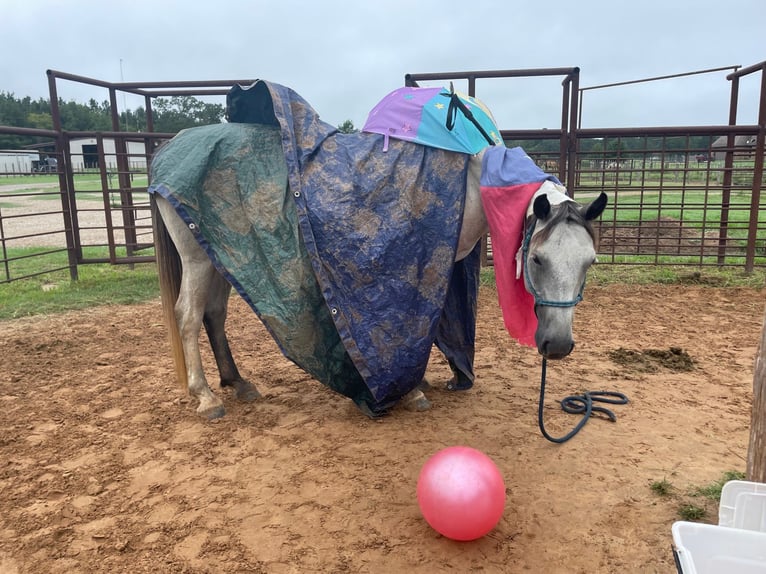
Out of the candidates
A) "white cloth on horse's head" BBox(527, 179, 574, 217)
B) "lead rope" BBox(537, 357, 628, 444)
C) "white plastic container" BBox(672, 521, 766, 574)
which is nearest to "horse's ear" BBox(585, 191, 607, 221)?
"white cloth on horse's head" BBox(527, 179, 574, 217)

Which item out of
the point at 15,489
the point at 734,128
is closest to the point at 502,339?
the point at 15,489

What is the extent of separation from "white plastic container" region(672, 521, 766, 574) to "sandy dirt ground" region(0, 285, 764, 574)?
0.50m

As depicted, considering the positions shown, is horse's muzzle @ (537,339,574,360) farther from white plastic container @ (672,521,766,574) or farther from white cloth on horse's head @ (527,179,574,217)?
white plastic container @ (672,521,766,574)

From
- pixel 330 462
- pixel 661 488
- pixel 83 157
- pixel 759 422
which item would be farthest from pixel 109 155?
pixel 83 157

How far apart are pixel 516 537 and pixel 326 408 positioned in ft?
5.24

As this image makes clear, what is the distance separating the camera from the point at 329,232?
2.90 metres

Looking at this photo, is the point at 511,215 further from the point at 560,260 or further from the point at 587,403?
the point at 587,403

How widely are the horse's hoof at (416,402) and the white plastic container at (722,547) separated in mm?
1977

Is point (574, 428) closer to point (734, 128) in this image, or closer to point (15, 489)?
point (15, 489)

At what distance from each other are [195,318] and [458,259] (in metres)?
1.65

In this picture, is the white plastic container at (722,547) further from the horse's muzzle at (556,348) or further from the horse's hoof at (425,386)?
the horse's hoof at (425,386)

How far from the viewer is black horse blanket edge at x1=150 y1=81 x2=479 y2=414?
2914 millimetres

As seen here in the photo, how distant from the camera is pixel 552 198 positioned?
2.58 m

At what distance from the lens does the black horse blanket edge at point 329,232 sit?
291cm
